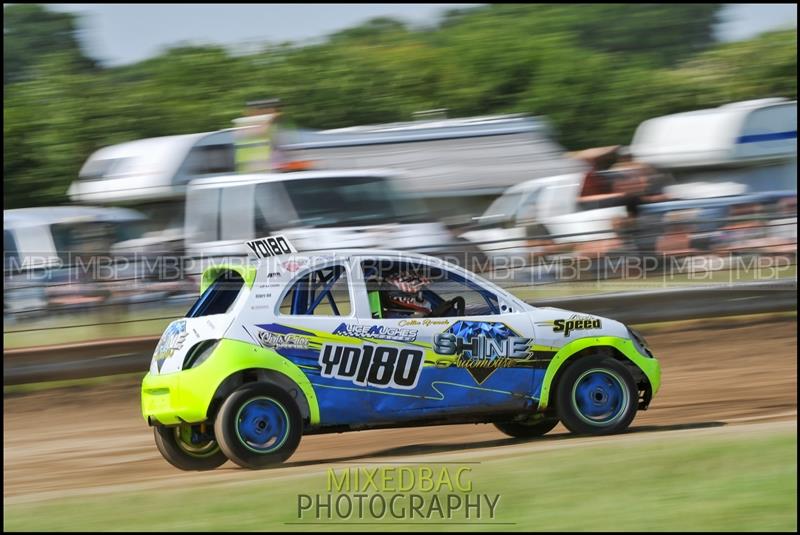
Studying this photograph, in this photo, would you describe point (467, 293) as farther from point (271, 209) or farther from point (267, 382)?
point (271, 209)

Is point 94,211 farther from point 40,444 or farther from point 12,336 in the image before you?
point 40,444

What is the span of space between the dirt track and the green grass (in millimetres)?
926

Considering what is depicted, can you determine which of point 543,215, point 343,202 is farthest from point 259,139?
point 543,215

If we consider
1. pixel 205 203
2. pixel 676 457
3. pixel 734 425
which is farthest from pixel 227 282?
pixel 205 203

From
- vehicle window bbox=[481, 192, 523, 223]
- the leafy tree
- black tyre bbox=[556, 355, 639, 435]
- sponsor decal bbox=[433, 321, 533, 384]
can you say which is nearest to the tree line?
the leafy tree

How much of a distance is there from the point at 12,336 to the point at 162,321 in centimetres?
156

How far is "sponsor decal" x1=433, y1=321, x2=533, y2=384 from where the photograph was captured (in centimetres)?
831

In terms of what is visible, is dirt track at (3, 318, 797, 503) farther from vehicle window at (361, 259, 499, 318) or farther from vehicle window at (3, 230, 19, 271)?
vehicle window at (3, 230, 19, 271)

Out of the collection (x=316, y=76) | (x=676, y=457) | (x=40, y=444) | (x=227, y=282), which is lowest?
(x=40, y=444)

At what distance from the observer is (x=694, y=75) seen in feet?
110

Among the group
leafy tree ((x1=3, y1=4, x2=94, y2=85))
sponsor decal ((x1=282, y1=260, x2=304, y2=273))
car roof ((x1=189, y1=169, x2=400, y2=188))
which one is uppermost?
leafy tree ((x1=3, y1=4, x2=94, y2=85))

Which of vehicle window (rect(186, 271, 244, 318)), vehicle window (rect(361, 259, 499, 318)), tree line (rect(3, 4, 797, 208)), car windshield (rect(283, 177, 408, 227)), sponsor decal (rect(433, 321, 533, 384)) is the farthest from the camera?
tree line (rect(3, 4, 797, 208))

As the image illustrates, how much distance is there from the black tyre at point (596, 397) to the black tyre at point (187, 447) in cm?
258

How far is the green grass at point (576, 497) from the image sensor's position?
6035mm
